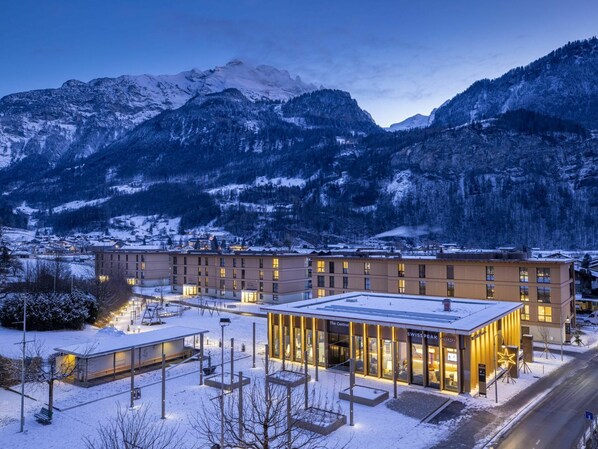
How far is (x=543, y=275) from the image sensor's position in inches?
1905

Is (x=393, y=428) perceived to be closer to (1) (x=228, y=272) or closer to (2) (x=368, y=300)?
(2) (x=368, y=300)

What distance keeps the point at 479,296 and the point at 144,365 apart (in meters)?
38.2

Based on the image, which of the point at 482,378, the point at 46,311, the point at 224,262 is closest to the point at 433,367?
the point at 482,378

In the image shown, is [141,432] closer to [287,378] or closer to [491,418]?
[287,378]

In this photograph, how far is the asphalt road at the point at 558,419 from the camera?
23453mm

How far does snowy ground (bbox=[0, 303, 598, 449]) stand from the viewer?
23.8 meters

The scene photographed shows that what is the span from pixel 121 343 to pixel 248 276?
48.3 metres

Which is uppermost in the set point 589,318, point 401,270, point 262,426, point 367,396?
point 401,270

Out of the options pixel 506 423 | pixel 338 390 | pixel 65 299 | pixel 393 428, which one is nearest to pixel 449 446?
pixel 393 428

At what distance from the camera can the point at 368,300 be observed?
159 feet

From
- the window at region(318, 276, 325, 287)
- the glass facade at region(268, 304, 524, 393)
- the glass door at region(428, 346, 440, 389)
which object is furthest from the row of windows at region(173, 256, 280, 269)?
the glass door at region(428, 346, 440, 389)

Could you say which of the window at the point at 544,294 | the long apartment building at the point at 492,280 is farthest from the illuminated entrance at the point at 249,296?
the window at the point at 544,294

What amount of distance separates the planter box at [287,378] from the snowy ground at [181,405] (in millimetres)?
1261

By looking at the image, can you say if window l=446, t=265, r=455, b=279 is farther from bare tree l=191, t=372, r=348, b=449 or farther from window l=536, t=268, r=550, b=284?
bare tree l=191, t=372, r=348, b=449
